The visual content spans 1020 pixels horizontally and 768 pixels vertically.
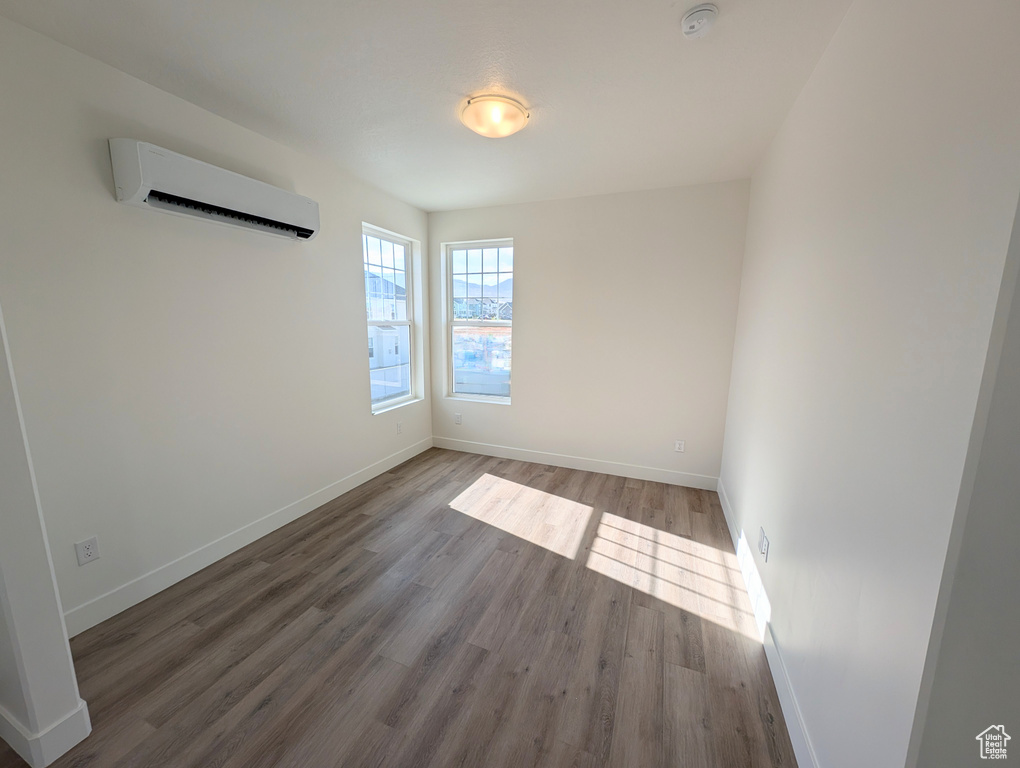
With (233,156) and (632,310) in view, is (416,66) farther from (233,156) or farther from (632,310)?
(632,310)

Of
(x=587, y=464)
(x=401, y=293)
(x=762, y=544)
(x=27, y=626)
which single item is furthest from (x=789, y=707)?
(x=401, y=293)

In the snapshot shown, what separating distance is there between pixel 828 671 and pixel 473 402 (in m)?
3.42

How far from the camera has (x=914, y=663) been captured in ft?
2.61

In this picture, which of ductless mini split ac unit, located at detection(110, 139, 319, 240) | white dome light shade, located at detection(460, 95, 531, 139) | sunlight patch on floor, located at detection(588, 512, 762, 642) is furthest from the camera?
sunlight patch on floor, located at detection(588, 512, 762, 642)

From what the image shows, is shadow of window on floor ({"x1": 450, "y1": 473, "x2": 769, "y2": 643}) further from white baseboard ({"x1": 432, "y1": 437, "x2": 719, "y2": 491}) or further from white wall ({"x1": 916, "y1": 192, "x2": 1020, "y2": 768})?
white wall ({"x1": 916, "y1": 192, "x2": 1020, "y2": 768})

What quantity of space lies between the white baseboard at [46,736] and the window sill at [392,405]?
240 centimetres

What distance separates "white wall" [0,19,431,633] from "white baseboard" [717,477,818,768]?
2.95 metres

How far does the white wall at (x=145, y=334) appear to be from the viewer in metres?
1.59

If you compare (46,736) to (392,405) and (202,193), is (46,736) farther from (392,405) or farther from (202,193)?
(392,405)

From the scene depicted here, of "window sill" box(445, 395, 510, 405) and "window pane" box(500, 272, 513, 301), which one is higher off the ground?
"window pane" box(500, 272, 513, 301)

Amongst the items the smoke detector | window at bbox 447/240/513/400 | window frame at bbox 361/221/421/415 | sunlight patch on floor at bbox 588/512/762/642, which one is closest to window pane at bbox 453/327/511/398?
window at bbox 447/240/513/400

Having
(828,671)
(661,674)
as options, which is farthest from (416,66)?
(661,674)

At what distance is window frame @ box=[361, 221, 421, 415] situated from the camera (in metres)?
3.47

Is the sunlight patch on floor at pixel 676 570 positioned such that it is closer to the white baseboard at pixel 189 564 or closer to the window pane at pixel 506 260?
the white baseboard at pixel 189 564
